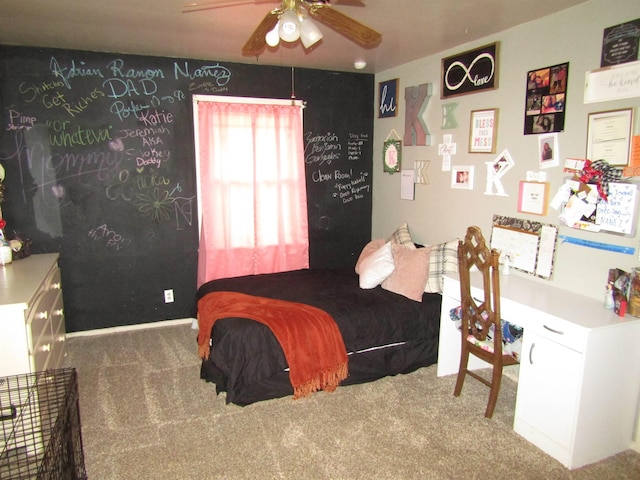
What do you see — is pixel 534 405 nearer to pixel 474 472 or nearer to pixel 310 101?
pixel 474 472

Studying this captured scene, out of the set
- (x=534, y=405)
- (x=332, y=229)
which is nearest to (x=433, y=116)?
(x=332, y=229)

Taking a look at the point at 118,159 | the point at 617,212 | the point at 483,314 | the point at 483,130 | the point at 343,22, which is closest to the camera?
the point at 343,22

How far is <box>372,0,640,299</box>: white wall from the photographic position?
2.60 meters

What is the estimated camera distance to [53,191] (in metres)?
3.76

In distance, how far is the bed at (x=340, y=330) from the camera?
2.86 meters

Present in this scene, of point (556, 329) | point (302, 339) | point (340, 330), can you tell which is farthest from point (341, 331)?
point (556, 329)

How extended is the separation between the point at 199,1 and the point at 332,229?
2.65 metres

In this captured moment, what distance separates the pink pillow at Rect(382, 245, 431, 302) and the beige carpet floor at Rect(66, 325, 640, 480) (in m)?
0.62

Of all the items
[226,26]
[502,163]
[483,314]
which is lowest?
[483,314]

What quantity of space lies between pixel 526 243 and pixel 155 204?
3.05m

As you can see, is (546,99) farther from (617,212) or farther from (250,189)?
(250,189)

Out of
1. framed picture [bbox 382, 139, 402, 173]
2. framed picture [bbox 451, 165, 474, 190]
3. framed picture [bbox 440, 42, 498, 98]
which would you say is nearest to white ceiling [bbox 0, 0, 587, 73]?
framed picture [bbox 440, 42, 498, 98]

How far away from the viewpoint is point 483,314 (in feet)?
9.00

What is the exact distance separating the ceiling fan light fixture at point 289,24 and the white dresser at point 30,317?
72.8 inches
